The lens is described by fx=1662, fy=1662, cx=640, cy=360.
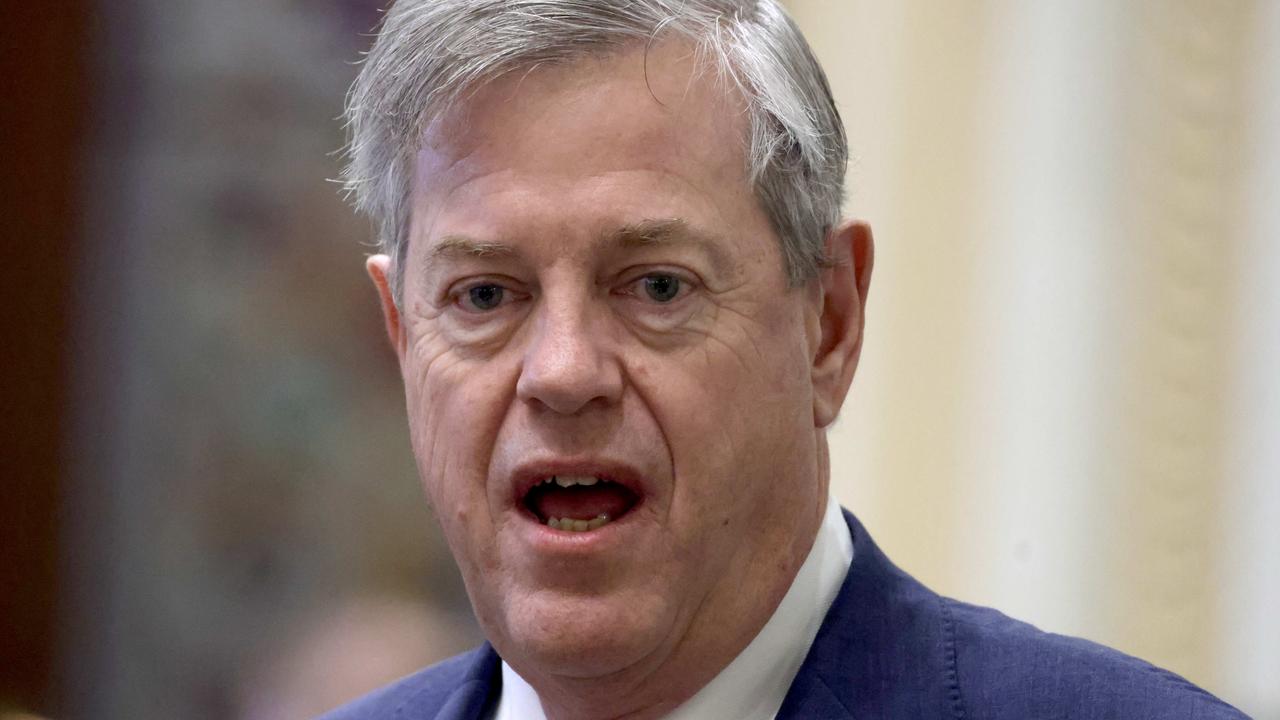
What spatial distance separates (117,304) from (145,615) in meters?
0.63

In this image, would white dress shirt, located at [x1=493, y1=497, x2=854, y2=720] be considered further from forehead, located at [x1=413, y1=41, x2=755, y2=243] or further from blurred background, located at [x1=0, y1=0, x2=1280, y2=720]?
blurred background, located at [x1=0, y1=0, x2=1280, y2=720]

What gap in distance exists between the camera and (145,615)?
132 inches

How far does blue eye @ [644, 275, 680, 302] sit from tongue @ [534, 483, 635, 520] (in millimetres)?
220

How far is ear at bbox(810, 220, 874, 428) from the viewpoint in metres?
2.06

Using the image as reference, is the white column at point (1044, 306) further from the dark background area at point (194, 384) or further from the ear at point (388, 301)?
the ear at point (388, 301)

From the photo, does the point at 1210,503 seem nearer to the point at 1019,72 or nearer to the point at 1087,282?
the point at 1087,282

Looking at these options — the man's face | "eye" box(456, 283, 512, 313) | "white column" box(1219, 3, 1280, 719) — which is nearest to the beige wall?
"white column" box(1219, 3, 1280, 719)

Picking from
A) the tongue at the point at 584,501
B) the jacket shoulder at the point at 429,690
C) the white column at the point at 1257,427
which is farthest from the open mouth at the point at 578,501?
the white column at the point at 1257,427

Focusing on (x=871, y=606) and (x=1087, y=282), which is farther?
(x=1087, y=282)

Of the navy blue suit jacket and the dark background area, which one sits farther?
the dark background area

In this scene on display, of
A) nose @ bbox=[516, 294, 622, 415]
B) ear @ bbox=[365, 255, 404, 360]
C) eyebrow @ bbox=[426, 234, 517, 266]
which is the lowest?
ear @ bbox=[365, 255, 404, 360]

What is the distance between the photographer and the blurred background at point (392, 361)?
3.30 m

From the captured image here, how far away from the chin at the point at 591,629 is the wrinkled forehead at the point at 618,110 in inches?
19.4

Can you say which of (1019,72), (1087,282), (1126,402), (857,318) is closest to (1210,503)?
(1126,402)
